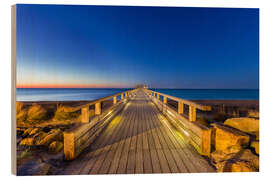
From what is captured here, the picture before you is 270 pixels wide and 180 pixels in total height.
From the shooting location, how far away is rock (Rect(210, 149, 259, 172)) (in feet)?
6.77

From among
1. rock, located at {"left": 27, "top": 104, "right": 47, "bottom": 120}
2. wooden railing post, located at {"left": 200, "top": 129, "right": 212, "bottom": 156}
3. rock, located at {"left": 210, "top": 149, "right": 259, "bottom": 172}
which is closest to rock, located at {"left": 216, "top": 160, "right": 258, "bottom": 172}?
rock, located at {"left": 210, "top": 149, "right": 259, "bottom": 172}

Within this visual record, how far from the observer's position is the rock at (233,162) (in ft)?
6.77

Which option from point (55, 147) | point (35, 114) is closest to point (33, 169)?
point (55, 147)

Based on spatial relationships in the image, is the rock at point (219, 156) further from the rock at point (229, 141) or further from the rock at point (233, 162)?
the rock at point (229, 141)

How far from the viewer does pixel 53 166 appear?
2107 millimetres

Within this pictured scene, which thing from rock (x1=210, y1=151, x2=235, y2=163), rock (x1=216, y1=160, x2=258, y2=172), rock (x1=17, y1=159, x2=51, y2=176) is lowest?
rock (x1=17, y1=159, x2=51, y2=176)

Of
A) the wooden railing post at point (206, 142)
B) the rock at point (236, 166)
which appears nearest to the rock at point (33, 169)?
the wooden railing post at point (206, 142)

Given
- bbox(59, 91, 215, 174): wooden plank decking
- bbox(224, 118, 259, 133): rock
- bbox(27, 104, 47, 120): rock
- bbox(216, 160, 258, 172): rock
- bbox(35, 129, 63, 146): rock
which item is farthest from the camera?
bbox(27, 104, 47, 120): rock

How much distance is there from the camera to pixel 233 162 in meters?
2.18

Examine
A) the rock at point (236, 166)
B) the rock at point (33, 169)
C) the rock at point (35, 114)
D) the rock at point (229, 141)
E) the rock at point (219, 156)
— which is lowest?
the rock at point (35, 114)

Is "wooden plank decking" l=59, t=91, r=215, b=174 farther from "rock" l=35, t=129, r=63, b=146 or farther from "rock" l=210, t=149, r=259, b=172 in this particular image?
"rock" l=35, t=129, r=63, b=146

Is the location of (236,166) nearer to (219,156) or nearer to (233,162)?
(233,162)

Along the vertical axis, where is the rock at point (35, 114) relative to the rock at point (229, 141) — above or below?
below
